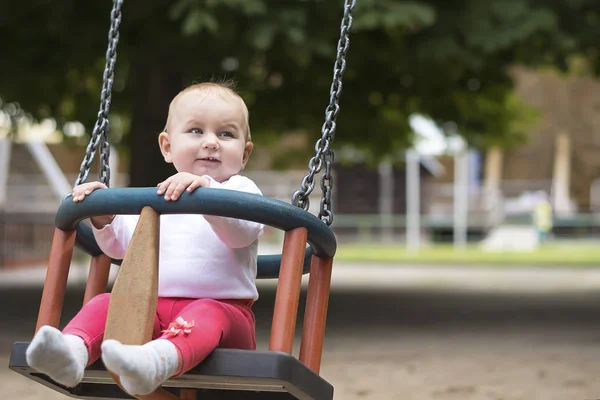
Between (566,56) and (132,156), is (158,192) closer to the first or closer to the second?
(566,56)

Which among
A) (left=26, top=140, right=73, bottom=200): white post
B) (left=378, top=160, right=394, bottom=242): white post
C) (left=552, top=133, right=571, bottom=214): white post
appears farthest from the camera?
(left=552, top=133, right=571, bottom=214): white post

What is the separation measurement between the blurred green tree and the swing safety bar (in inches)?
178

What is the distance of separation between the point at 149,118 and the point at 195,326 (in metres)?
8.58

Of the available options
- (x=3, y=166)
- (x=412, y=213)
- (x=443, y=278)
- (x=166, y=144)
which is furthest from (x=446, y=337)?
(x=412, y=213)

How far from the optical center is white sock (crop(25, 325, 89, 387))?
2568 mm

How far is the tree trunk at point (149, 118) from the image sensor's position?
35.5 feet

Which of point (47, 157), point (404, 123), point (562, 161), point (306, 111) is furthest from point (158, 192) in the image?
point (562, 161)

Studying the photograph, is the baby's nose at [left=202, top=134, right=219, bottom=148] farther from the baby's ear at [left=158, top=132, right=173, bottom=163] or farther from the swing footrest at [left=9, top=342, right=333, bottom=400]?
the swing footrest at [left=9, top=342, right=333, bottom=400]

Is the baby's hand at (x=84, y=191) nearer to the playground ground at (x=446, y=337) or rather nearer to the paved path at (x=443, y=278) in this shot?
the playground ground at (x=446, y=337)

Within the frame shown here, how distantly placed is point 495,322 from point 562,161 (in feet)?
120

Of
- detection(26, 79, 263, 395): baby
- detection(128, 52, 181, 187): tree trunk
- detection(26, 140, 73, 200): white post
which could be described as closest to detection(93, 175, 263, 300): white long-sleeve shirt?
detection(26, 79, 263, 395): baby

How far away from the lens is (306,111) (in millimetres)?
12891

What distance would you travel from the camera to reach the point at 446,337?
920 centimetres

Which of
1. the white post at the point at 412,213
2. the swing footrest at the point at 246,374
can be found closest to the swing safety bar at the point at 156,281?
the swing footrest at the point at 246,374
